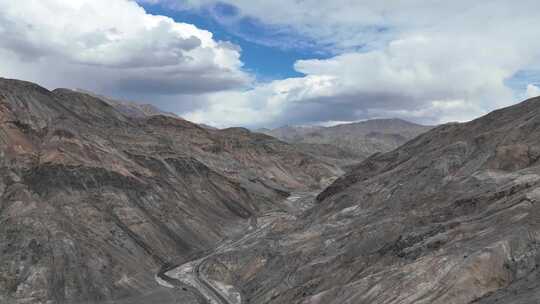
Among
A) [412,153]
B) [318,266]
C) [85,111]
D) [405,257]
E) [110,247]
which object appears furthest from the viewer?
[85,111]

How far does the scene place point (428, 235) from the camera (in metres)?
58.5

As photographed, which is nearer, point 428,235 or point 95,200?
point 428,235

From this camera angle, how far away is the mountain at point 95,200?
7375 centimetres

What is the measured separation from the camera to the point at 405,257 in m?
54.9

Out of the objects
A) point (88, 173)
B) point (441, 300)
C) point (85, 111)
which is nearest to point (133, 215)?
point (88, 173)

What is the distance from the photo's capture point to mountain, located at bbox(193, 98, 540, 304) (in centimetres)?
4691

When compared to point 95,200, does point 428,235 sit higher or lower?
lower

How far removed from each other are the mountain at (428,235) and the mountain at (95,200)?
13066mm

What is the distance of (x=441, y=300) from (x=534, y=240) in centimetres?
992

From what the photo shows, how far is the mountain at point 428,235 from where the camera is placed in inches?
1847

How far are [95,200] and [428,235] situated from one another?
58264mm

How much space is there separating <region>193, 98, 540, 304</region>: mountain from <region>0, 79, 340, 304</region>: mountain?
1307 cm

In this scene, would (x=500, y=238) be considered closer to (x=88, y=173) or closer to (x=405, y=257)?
(x=405, y=257)

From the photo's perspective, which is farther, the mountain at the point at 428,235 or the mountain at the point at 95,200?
the mountain at the point at 95,200
